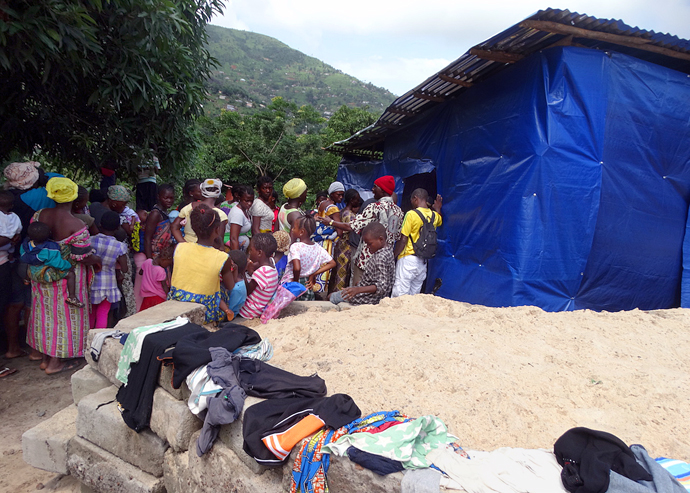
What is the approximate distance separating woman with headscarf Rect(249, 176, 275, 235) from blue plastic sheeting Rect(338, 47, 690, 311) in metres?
2.76

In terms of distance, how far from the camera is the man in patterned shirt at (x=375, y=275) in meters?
4.39

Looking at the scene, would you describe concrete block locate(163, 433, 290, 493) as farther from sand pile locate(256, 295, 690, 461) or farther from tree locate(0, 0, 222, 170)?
tree locate(0, 0, 222, 170)

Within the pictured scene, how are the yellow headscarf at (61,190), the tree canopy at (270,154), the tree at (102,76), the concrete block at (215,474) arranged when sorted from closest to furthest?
the concrete block at (215,474) < the tree at (102,76) < the yellow headscarf at (61,190) < the tree canopy at (270,154)

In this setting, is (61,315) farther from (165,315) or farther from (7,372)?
(165,315)

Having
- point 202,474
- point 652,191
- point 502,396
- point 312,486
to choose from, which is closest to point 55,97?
point 202,474

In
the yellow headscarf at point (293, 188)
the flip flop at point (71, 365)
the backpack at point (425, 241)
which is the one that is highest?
the yellow headscarf at point (293, 188)

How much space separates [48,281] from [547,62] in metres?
5.62

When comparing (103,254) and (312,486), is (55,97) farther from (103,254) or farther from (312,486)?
(312,486)

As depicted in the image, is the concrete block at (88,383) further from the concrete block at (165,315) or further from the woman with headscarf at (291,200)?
the woman with headscarf at (291,200)

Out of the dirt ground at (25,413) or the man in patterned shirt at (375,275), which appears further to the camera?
the man in patterned shirt at (375,275)

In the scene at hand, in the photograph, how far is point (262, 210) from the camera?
546cm

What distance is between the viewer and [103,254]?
427 cm

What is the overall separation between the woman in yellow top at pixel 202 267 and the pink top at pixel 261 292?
26 cm

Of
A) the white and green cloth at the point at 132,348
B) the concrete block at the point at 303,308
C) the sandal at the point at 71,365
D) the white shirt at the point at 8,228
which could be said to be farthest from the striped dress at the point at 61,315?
the concrete block at the point at 303,308
